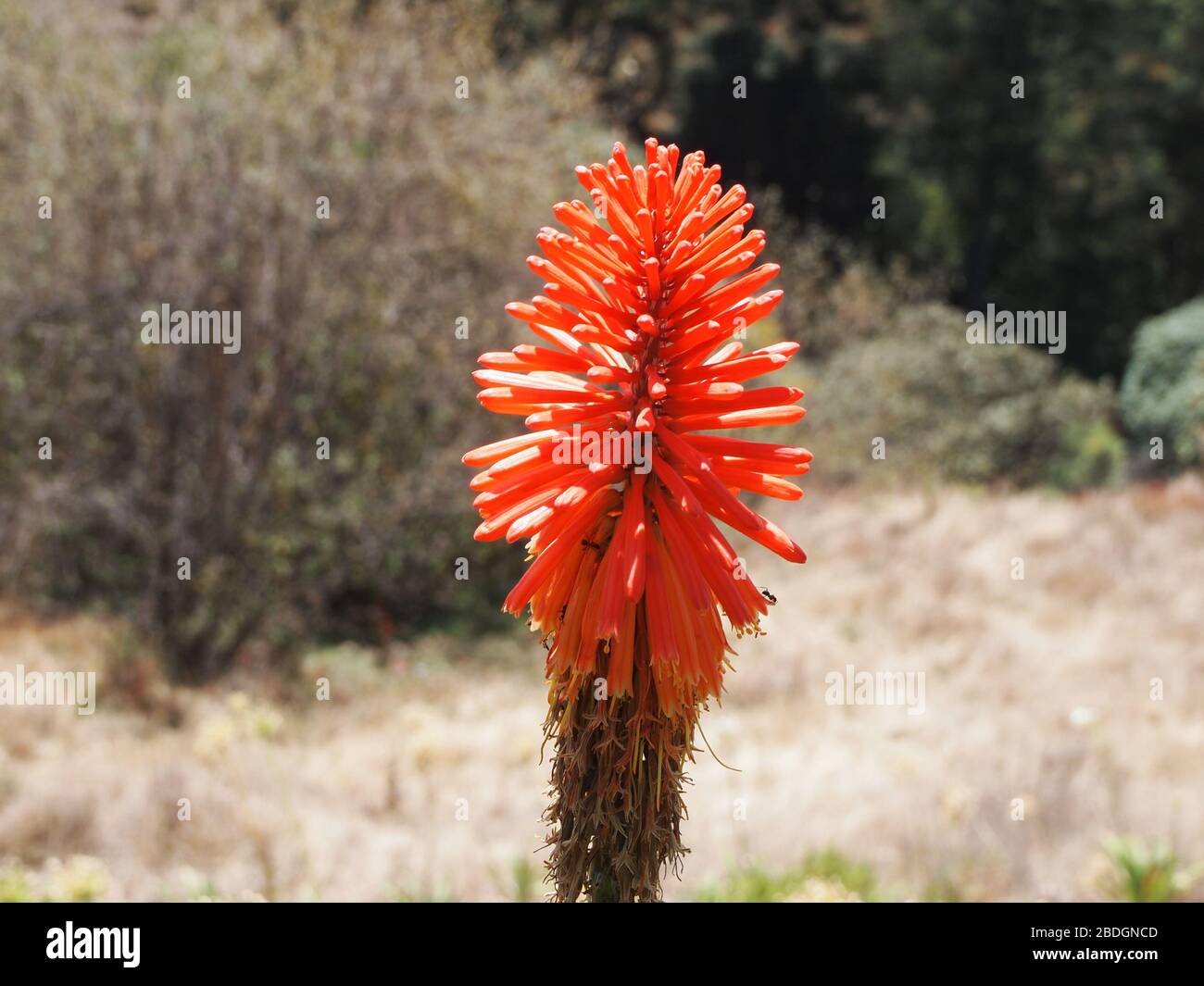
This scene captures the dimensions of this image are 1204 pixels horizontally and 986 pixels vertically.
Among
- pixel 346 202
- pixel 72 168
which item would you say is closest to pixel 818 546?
pixel 346 202

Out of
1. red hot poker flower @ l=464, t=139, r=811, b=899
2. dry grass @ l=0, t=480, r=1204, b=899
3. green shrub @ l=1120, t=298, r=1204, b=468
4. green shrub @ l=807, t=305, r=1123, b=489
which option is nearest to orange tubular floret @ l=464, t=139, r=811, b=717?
red hot poker flower @ l=464, t=139, r=811, b=899

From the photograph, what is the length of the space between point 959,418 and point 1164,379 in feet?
11.1

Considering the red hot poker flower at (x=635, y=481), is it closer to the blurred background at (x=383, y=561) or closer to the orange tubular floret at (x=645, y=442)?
the orange tubular floret at (x=645, y=442)

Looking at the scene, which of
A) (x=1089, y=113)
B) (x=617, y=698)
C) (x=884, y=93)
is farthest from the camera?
(x=884, y=93)

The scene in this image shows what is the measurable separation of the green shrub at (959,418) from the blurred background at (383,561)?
0.32 ft

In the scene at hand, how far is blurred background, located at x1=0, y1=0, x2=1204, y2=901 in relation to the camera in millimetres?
5562

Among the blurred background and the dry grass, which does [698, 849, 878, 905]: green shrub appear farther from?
the dry grass

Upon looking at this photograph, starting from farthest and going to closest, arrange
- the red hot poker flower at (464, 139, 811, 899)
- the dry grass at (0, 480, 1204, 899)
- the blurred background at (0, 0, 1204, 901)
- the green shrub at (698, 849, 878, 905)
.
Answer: the blurred background at (0, 0, 1204, 901) → the dry grass at (0, 480, 1204, 899) → the green shrub at (698, 849, 878, 905) → the red hot poker flower at (464, 139, 811, 899)

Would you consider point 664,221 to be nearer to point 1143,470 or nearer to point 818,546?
point 818,546

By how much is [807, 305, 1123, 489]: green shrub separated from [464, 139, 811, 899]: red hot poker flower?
12287mm

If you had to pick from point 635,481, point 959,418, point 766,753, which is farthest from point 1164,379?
point 635,481

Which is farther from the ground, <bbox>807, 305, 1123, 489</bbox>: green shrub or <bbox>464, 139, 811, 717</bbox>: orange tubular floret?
<bbox>807, 305, 1123, 489</bbox>: green shrub

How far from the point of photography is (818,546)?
11430 millimetres
